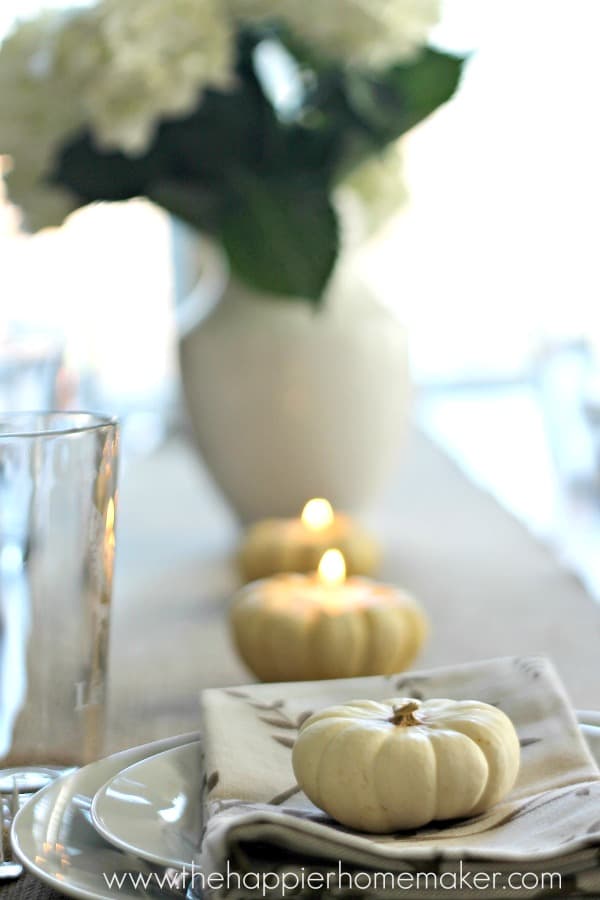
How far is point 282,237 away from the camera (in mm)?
927

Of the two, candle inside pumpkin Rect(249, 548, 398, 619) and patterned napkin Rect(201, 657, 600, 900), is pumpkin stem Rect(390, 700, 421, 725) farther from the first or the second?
candle inside pumpkin Rect(249, 548, 398, 619)

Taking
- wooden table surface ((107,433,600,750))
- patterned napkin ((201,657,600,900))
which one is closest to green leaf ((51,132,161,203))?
wooden table surface ((107,433,600,750))

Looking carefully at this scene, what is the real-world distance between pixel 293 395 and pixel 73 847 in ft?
2.10

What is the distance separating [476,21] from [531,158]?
0.59 meters

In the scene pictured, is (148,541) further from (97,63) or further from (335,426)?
(97,63)

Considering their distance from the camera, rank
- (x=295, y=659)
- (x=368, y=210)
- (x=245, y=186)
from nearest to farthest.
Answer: (x=295, y=659), (x=245, y=186), (x=368, y=210)

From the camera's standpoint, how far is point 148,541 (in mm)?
1095

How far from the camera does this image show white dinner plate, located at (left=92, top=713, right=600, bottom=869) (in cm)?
33

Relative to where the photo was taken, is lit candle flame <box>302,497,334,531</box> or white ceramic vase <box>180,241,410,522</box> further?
white ceramic vase <box>180,241,410,522</box>

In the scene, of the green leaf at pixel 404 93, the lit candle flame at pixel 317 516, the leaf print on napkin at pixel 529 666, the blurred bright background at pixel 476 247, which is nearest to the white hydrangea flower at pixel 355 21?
the green leaf at pixel 404 93

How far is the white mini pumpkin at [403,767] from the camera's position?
327 mm

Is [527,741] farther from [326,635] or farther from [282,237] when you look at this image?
[282,237]

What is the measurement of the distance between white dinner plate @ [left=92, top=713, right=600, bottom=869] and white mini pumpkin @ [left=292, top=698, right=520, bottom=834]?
Answer: 0.04m

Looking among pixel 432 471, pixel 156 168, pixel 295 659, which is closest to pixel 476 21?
pixel 432 471
